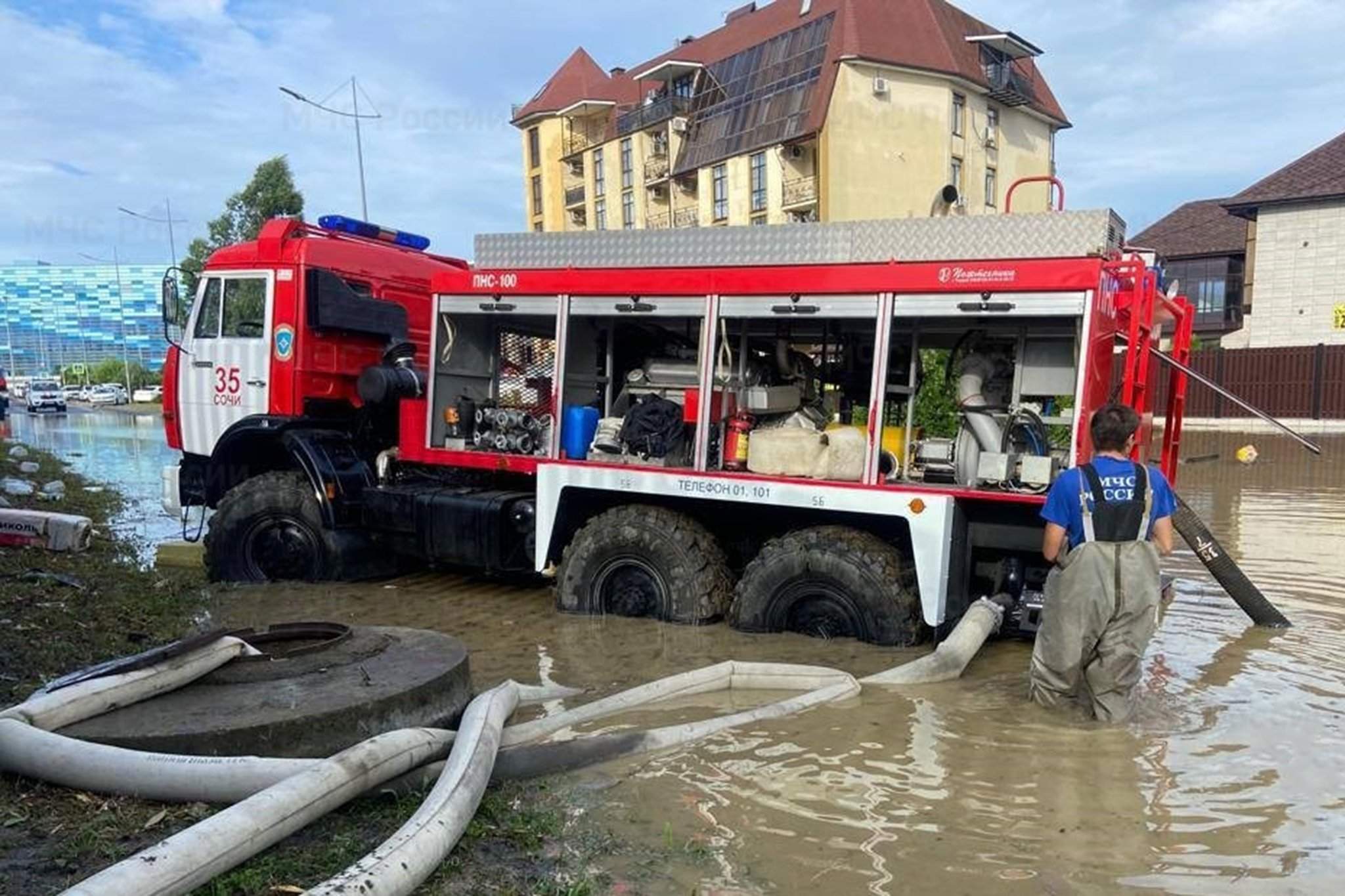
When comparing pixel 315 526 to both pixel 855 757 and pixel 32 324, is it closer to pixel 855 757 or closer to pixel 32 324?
pixel 855 757

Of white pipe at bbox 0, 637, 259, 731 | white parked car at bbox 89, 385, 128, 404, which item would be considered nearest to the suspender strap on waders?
white pipe at bbox 0, 637, 259, 731

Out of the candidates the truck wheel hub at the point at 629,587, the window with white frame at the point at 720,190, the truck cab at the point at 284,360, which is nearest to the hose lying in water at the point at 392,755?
the truck wheel hub at the point at 629,587

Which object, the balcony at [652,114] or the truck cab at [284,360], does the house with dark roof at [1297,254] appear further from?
the truck cab at [284,360]

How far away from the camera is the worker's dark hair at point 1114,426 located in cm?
474

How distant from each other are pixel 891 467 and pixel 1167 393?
2.66 metres

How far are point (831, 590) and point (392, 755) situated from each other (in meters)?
3.24

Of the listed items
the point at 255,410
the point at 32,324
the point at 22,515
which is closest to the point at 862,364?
the point at 255,410

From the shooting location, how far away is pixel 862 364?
739 cm

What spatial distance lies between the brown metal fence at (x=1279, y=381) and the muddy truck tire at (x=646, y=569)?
19.3 m

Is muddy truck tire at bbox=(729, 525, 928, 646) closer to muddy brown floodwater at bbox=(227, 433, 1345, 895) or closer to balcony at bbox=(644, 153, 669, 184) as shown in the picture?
muddy brown floodwater at bbox=(227, 433, 1345, 895)

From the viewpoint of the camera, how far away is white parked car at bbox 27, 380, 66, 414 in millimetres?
47469

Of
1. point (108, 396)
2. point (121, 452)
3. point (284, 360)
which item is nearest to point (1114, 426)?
point (284, 360)

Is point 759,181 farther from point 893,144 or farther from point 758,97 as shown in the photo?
point 893,144

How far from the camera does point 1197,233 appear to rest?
3975cm
